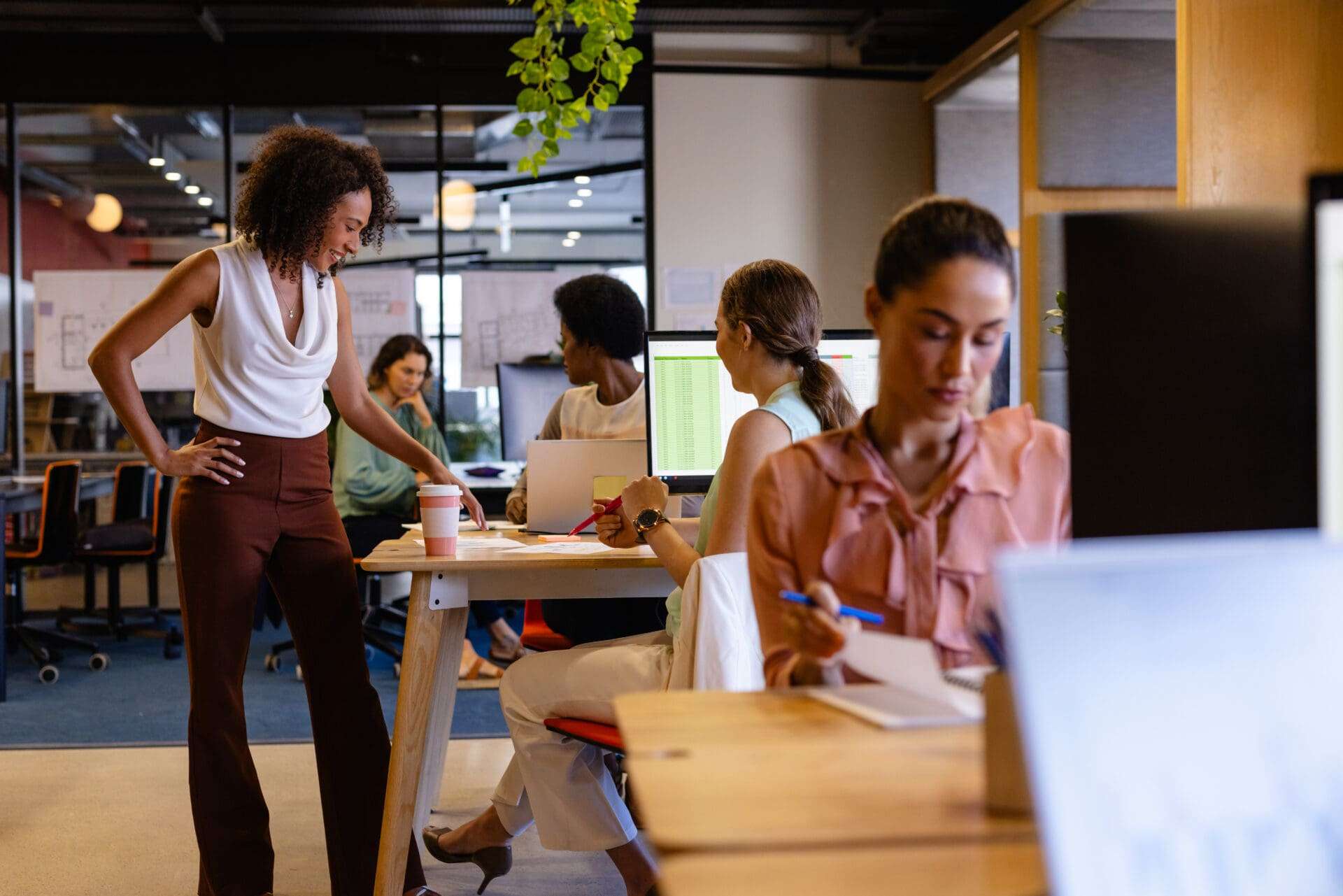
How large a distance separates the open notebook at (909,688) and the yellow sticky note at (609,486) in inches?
65.7

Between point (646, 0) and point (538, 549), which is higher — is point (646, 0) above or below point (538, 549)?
above

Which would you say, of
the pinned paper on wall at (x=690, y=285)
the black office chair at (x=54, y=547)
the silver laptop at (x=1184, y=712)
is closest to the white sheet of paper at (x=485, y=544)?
the silver laptop at (x=1184, y=712)

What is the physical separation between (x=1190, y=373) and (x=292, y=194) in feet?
6.39

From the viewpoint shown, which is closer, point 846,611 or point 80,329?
point 846,611

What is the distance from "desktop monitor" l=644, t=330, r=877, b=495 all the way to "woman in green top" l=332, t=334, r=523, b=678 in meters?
2.18

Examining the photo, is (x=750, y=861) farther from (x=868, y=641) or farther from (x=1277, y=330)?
(x=1277, y=330)

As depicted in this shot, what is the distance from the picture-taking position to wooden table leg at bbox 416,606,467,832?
2.69 meters

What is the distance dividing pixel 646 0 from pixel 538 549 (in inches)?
160

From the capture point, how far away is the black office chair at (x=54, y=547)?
5172 mm

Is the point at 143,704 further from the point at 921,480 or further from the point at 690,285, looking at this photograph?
the point at 921,480

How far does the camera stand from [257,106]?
6.42 m

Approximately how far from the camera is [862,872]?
735 millimetres

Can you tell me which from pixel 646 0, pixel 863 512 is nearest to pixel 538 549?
pixel 863 512

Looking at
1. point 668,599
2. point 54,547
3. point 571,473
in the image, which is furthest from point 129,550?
point 668,599
